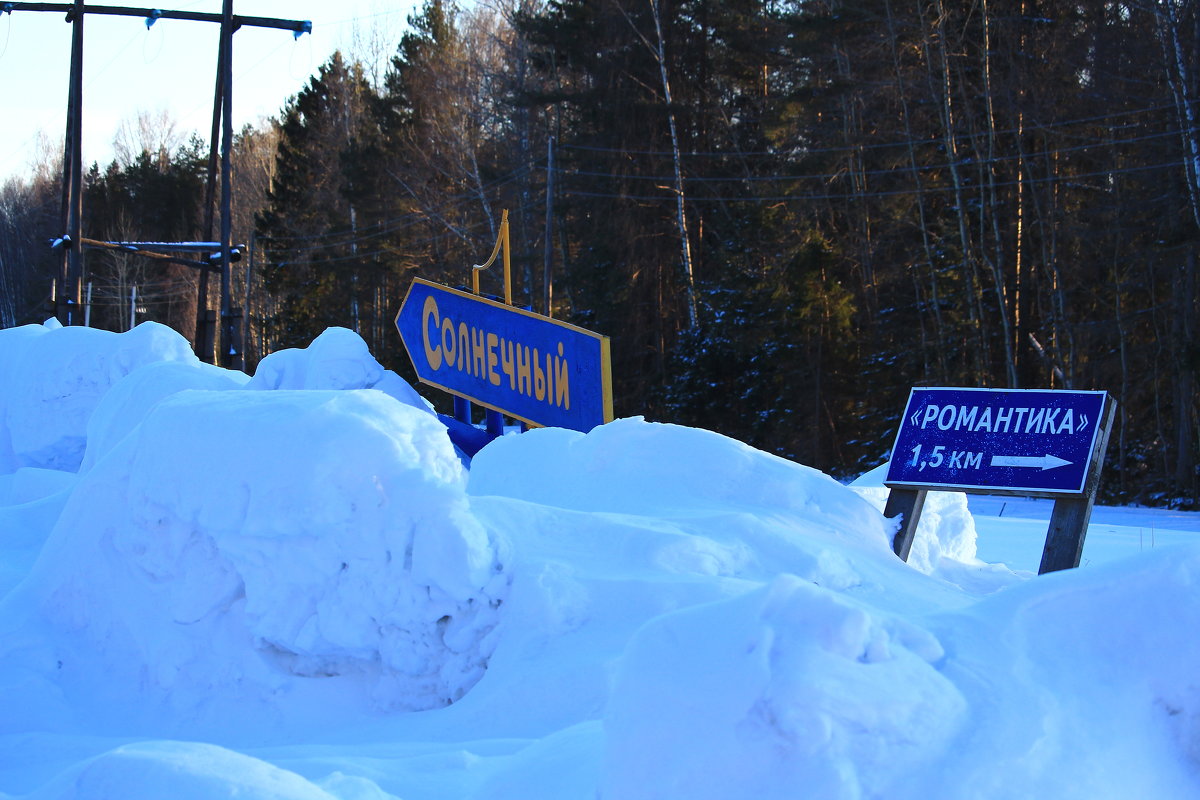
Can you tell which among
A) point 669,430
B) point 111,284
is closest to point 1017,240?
point 669,430

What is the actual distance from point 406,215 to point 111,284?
22.0 meters

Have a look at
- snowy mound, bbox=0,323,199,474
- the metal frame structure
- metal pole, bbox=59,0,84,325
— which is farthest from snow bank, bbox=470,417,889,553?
metal pole, bbox=59,0,84,325

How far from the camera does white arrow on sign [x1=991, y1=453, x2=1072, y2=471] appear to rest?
582 cm

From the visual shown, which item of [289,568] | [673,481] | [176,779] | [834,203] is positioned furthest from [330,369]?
[834,203]

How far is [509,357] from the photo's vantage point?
393 inches

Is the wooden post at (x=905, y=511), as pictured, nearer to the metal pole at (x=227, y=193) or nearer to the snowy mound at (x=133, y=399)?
the snowy mound at (x=133, y=399)

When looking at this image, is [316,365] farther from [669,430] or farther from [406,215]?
[406,215]

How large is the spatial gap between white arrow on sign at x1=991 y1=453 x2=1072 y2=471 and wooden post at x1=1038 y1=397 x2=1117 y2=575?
0.52 ft

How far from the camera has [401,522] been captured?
14.6 feet

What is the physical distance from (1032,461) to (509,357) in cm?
515

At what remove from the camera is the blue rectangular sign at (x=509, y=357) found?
30.6 feet

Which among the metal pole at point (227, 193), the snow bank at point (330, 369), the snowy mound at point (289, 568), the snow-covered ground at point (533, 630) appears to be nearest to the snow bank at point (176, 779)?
the snow-covered ground at point (533, 630)

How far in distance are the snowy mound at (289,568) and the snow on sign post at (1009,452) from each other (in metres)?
2.69

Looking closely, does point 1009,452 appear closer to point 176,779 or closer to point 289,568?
point 289,568
